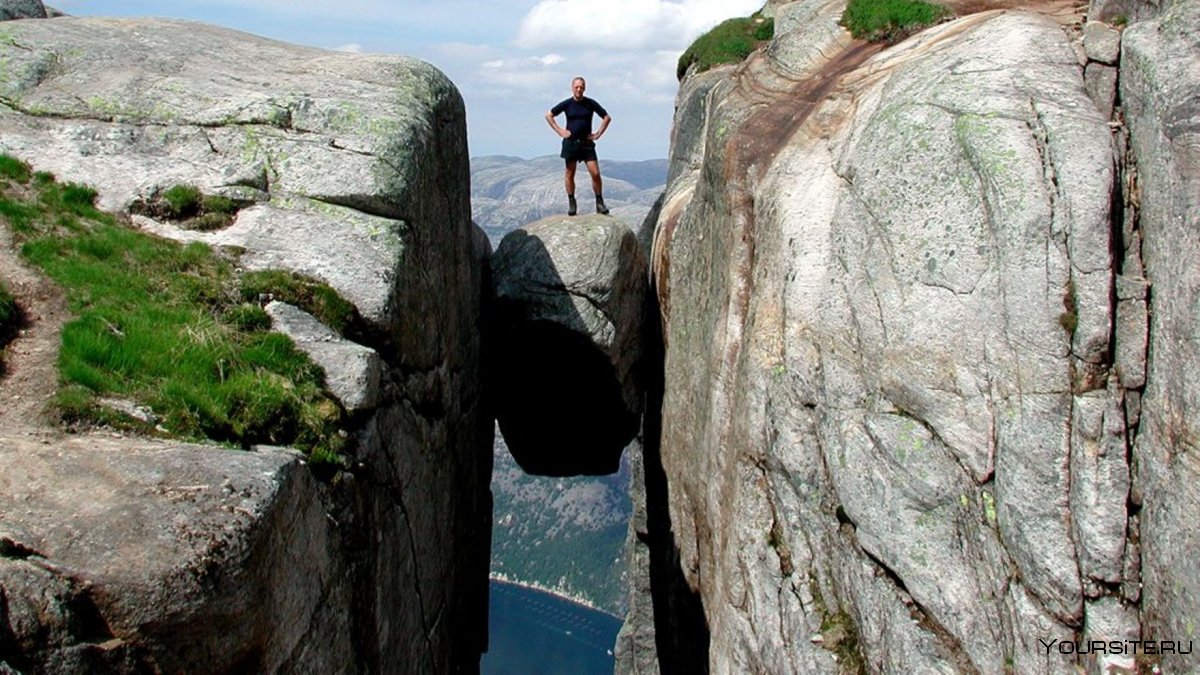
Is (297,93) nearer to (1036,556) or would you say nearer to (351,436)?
(351,436)

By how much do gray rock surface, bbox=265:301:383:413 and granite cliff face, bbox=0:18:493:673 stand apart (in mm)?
36

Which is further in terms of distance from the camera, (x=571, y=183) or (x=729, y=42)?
(x=729, y=42)

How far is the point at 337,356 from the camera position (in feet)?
46.0

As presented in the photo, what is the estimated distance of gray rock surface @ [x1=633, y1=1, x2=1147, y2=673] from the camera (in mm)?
12961

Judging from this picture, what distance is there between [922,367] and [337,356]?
814 cm

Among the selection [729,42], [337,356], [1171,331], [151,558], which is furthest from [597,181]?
[151,558]

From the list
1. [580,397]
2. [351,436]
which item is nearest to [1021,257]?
[351,436]

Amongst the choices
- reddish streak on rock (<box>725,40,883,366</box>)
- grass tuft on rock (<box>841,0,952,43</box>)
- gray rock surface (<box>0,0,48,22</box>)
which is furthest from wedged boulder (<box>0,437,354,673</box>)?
gray rock surface (<box>0,0,48,22</box>)

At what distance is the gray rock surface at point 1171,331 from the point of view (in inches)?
449

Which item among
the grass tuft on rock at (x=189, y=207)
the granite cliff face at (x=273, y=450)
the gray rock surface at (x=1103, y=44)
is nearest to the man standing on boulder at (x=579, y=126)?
the granite cliff face at (x=273, y=450)

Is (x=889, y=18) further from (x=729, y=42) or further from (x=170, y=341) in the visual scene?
(x=170, y=341)

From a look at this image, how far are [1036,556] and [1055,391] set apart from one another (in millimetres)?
2098

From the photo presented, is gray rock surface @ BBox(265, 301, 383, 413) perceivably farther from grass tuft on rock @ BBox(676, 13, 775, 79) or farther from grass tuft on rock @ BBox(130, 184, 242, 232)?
grass tuft on rock @ BBox(676, 13, 775, 79)

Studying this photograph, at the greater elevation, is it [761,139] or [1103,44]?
[1103,44]
